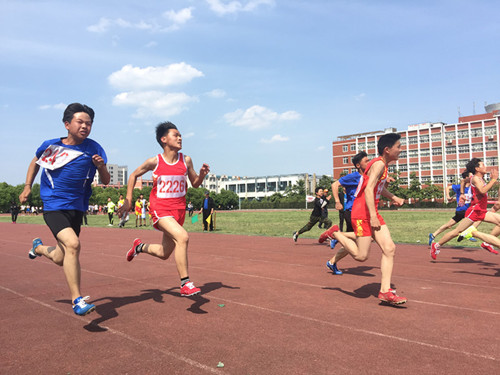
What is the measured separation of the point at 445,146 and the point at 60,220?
107148 millimetres

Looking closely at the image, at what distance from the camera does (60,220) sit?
455cm

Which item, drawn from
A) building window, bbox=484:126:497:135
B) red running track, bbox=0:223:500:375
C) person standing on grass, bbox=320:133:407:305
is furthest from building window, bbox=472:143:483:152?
person standing on grass, bbox=320:133:407:305

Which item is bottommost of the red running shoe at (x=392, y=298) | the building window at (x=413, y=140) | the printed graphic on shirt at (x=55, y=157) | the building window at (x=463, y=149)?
the red running shoe at (x=392, y=298)

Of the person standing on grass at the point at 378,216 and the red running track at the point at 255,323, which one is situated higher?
the person standing on grass at the point at 378,216

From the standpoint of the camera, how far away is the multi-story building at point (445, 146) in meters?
93.7

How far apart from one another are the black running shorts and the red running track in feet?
3.19

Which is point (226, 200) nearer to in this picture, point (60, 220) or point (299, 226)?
point (299, 226)

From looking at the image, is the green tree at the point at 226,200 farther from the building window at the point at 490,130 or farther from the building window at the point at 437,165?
the building window at the point at 490,130

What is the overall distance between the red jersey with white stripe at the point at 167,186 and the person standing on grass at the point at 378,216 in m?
2.31

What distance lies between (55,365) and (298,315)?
244 cm

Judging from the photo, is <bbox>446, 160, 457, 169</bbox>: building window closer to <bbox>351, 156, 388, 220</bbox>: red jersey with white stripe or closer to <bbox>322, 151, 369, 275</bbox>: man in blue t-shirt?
<bbox>322, 151, 369, 275</bbox>: man in blue t-shirt

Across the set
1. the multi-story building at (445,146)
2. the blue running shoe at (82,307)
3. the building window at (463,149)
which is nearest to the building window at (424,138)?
the multi-story building at (445,146)

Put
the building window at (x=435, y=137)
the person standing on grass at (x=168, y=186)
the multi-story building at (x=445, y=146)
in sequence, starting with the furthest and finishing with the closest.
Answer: the building window at (x=435, y=137) < the multi-story building at (x=445, y=146) < the person standing on grass at (x=168, y=186)

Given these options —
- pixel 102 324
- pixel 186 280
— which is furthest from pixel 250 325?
pixel 102 324
